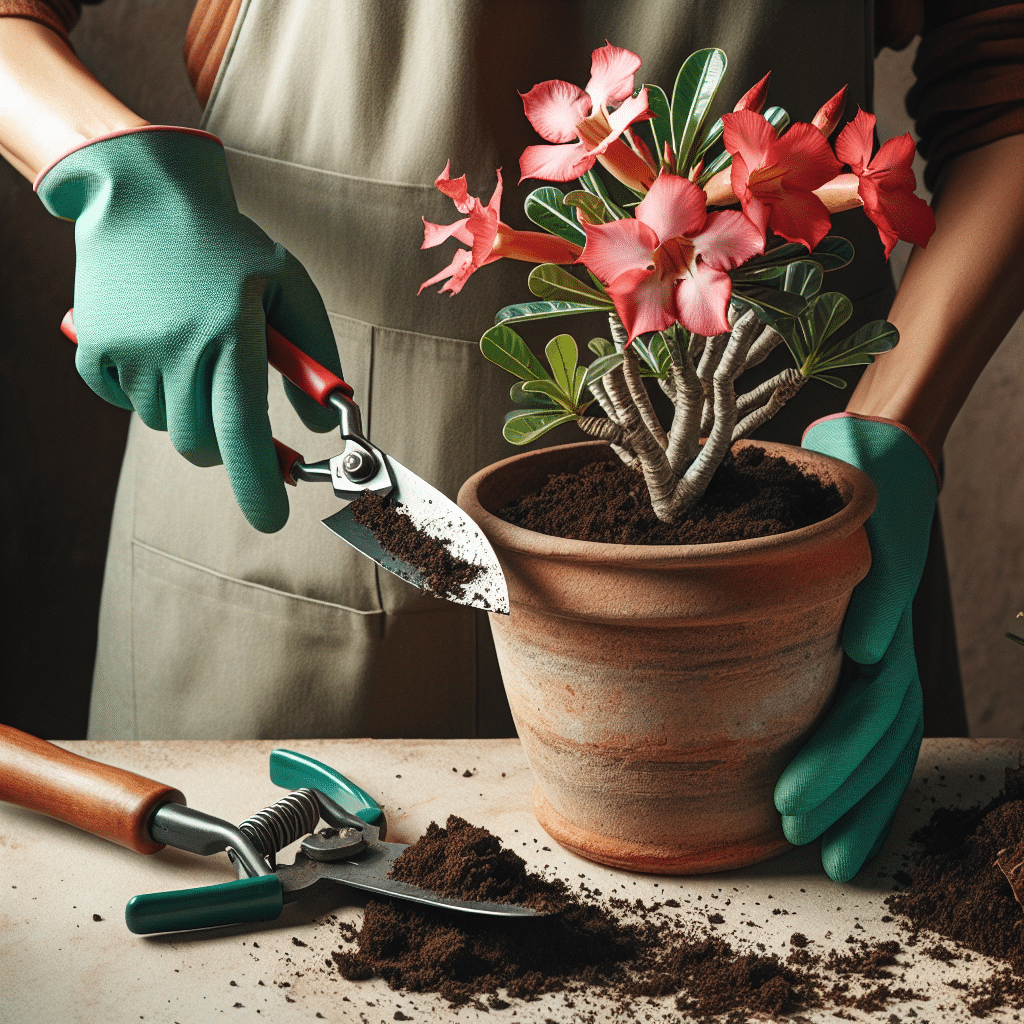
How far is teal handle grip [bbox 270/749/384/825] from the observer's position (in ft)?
2.48

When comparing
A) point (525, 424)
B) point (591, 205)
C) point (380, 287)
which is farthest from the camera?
point (380, 287)

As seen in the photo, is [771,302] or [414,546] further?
[414,546]

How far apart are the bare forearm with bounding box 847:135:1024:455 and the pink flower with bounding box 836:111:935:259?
0.30 metres

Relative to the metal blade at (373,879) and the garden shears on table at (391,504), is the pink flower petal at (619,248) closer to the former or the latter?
the garden shears on table at (391,504)

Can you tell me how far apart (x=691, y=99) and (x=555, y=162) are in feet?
0.39

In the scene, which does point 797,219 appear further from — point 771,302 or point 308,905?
point 308,905

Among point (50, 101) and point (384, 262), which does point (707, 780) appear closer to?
point (384, 262)

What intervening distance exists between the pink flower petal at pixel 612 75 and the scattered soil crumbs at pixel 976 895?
0.51 meters

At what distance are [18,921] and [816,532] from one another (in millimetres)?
559

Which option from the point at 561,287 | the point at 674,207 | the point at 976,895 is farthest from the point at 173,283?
the point at 976,895

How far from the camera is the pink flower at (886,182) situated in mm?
552

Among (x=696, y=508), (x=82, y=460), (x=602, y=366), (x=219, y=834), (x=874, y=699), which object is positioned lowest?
(x=82, y=460)

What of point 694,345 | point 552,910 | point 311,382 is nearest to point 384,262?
point 311,382

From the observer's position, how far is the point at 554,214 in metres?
0.67
